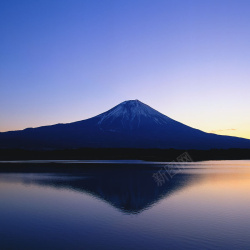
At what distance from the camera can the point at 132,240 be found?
1195cm

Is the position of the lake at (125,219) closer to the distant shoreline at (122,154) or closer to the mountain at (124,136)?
the distant shoreline at (122,154)

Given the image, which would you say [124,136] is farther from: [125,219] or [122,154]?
[125,219]

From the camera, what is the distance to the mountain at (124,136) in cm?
15888

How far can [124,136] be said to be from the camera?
569ft

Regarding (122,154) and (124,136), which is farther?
(124,136)

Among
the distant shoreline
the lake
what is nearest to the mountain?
the distant shoreline

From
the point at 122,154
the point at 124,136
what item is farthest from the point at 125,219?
the point at 124,136

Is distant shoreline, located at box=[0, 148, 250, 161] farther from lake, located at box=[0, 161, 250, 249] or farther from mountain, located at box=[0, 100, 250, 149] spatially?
lake, located at box=[0, 161, 250, 249]

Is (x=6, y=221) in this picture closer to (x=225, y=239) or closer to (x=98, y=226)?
(x=98, y=226)

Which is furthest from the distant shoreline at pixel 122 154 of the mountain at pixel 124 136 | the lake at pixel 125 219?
the lake at pixel 125 219

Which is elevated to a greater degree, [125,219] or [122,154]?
[122,154]

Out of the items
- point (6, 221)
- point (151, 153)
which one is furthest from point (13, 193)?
point (151, 153)

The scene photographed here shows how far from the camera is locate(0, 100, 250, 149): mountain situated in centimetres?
15888

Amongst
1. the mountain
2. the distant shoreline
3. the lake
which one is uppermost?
the mountain
